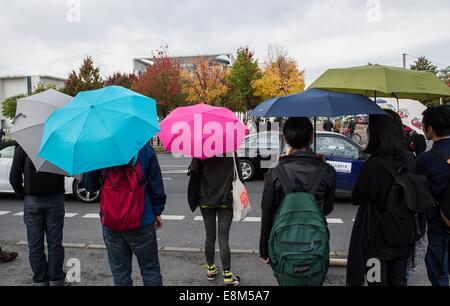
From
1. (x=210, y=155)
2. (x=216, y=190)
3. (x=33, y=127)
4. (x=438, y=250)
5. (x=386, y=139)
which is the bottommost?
(x=438, y=250)

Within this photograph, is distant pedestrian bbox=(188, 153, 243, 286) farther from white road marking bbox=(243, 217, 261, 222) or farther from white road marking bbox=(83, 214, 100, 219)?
white road marking bbox=(83, 214, 100, 219)

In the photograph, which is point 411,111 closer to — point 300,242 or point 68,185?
point 300,242

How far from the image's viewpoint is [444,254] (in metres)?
3.06

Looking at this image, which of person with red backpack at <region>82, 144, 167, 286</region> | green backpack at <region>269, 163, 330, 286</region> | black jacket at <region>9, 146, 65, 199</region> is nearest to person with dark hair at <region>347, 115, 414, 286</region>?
green backpack at <region>269, 163, 330, 286</region>

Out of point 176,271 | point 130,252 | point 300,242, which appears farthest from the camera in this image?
point 176,271

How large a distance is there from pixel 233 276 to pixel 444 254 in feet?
6.78

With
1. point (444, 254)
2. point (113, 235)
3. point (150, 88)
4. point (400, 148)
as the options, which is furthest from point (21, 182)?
point (150, 88)

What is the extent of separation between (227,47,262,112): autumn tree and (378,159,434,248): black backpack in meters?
32.5

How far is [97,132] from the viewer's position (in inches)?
94.7

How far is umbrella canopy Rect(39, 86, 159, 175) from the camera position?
7.73 ft

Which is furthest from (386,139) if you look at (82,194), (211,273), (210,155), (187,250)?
(82,194)

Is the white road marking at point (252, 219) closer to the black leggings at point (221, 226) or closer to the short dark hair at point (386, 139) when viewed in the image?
the black leggings at point (221, 226)

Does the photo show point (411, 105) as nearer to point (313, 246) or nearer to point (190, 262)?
point (190, 262)

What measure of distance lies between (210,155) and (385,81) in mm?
1622
